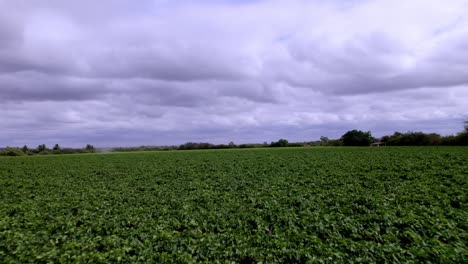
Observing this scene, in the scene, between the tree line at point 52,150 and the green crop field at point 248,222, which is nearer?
the green crop field at point 248,222

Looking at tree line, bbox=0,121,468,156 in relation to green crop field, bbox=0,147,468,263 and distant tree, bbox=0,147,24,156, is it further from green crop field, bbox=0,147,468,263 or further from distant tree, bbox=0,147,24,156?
green crop field, bbox=0,147,468,263

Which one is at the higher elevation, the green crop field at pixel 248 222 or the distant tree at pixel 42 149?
the distant tree at pixel 42 149

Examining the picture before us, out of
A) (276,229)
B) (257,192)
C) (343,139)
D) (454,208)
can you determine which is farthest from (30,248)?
(343,139)

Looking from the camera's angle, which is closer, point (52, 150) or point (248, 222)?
point (248, 222)

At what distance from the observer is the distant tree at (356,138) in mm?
66931

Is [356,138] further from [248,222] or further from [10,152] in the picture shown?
[10,152]

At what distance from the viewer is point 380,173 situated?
56.4 feet

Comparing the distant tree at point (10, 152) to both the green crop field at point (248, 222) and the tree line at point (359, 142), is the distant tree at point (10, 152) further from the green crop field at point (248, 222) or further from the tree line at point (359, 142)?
the green crop field at point (248, 222)

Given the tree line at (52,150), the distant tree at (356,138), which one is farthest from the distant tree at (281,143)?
the tree line at (52,150)

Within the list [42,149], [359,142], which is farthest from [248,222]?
[42,149]

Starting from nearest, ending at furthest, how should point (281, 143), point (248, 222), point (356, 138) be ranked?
point (248, 222) → point (356, 138) → point (281, 143)

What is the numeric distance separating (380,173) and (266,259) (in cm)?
1364

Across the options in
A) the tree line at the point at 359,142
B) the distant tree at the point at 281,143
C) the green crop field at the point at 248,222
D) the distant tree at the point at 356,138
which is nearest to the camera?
the green crop field at the point at 248,222

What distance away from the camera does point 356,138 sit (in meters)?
68.7
